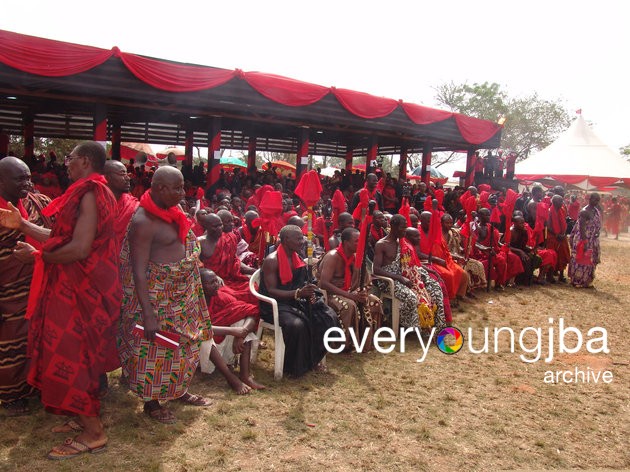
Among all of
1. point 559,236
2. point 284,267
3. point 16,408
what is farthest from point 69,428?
point 559,236

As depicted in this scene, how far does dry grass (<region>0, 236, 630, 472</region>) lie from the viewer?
2.82 m

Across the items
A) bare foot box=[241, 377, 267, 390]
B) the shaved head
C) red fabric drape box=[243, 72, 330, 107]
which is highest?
red fabric drape box=[243, 72, 330, 107]

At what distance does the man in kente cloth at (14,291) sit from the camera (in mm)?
2926

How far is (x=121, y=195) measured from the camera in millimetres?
3469

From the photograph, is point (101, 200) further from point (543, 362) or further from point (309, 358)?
point (543, 362)

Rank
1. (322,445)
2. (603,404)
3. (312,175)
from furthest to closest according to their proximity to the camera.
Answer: (312,175)
(603,404)
(322,445)

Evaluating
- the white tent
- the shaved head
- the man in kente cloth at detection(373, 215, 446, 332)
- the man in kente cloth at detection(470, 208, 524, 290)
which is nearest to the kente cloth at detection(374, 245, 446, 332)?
the man in kente cloth at detection(373, 215, 446, 332)

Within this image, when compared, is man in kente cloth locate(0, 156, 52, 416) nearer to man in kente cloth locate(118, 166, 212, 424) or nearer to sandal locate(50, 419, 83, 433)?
sandal locate(50, 419, 83, 433)

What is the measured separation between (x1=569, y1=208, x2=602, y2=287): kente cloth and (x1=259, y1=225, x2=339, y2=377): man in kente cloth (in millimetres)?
6106

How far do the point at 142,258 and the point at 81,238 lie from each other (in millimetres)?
372

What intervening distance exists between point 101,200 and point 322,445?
1.96 meters

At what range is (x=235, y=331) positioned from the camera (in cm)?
387

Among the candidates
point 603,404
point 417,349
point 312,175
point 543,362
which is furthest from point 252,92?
point 603,404

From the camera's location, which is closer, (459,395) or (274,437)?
(274,437)
